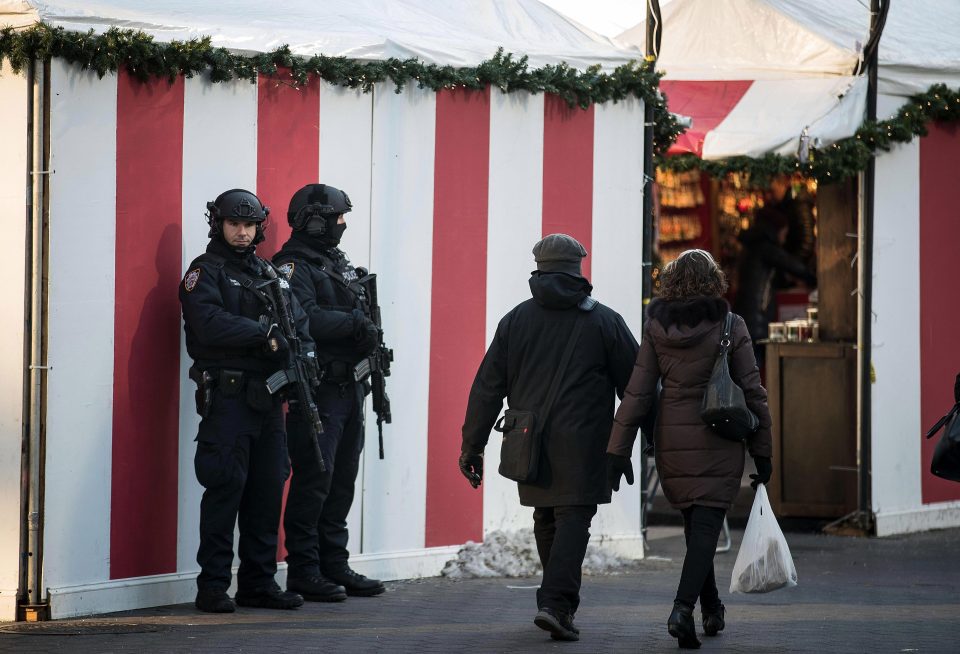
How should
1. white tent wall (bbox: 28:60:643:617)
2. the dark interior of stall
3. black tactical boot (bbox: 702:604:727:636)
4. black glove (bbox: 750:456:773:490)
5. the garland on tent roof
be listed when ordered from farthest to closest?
the dark interior of stall, white tent wall (bbox: 28:60:643:617), the garland on tent roof, black tactical boot (bbox: 702:604:727:636), black glove (bbox: 750:456:773:490)

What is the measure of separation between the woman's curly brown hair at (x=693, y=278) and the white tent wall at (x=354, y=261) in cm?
223

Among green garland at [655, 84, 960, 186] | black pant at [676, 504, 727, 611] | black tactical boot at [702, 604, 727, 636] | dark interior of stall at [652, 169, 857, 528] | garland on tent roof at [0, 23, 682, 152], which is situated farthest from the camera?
dark interior of stall at [652, 169, 857, 528]

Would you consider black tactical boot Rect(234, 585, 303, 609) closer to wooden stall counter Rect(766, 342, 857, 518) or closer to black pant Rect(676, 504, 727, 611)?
black pant Rect(676, 504, 727, 611)

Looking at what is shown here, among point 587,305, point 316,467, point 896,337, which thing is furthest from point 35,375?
point 896,337

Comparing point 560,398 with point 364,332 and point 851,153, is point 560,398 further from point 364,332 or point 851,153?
point 851,153

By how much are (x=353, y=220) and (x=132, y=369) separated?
5.10 feet

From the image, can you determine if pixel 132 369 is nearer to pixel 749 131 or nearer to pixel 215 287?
pixel 215 287

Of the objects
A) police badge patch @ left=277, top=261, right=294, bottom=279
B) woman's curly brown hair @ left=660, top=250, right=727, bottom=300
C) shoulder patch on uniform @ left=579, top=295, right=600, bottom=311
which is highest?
police badge patch @ left=277, top=261, right=294, bottom=279

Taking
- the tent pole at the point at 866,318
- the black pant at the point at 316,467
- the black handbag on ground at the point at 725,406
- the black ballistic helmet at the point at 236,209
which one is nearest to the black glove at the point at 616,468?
the black handbag on ground at the point at 725,406

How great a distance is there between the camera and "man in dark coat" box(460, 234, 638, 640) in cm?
685

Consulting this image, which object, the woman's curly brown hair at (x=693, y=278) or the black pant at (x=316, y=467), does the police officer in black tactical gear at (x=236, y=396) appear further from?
the woman's curly brown hair at (x=693, y=278)

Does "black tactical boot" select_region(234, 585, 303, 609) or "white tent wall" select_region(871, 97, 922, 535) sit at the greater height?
"white tent wall" select_region(871, 97, 922, 535)

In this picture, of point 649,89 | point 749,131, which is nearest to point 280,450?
point 649,89

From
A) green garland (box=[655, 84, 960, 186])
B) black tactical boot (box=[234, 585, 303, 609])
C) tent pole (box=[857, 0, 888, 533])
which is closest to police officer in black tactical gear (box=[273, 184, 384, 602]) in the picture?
black tactical boot (box=[234, 585, 303, 609])
